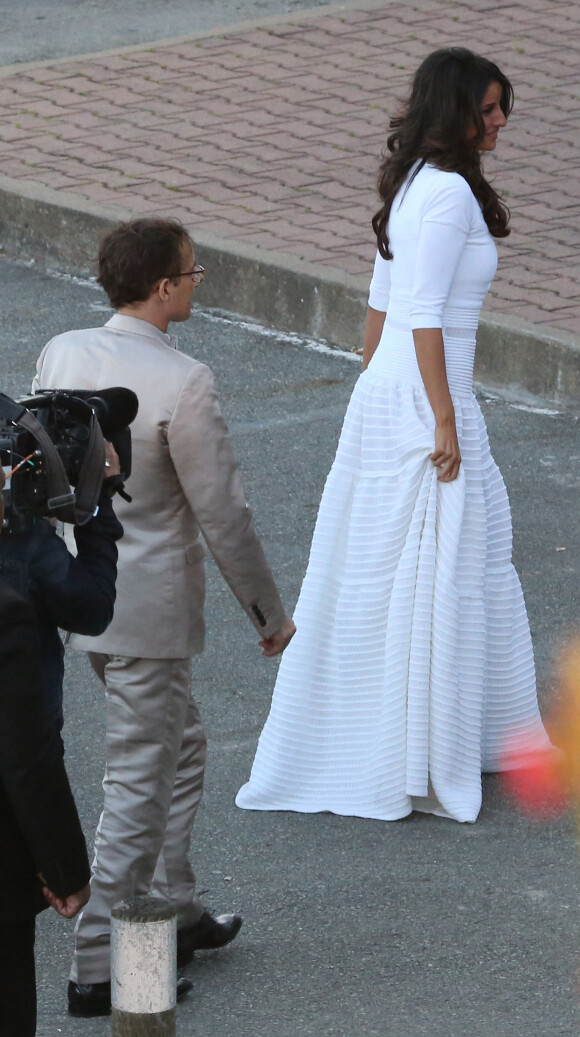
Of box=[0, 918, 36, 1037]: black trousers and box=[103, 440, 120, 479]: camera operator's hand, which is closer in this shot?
box=[0, 918, 36, 1037]: black trousers

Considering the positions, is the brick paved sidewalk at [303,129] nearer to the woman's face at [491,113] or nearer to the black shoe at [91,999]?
the woman's face at [491,113]

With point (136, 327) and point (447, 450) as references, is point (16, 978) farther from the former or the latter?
point (447, 450)

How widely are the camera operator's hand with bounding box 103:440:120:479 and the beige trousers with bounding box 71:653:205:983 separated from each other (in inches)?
23.3

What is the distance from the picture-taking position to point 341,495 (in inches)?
197

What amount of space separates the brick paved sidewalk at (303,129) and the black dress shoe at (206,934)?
4.64m

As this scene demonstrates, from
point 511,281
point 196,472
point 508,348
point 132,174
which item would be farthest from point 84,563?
point 132,174

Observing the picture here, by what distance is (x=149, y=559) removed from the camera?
3.99 meters

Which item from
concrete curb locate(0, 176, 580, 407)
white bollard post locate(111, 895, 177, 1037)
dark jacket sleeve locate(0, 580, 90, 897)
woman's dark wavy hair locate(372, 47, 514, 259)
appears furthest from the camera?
concrete curb locate(0, 176, 580, 407)

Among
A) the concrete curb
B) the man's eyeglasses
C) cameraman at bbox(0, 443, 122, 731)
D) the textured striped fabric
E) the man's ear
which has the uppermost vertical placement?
the man's eyeglasses

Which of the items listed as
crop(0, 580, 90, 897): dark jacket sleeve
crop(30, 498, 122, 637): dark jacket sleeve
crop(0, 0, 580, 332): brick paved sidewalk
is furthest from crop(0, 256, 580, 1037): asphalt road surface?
crop(0, 0, 580, 332): brick paved sidewalk

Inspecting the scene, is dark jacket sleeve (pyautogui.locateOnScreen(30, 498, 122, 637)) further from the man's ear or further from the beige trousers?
the man's ear

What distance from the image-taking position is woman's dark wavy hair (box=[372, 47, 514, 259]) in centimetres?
470

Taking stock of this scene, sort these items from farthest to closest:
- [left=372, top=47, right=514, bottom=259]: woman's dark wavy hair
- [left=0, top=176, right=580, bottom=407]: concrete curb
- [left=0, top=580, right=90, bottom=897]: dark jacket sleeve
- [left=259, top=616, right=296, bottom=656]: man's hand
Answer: [left=0, top=176, right=580, bottom=407]: concrete curb, [left=372, top=47, right=514, bottom=259]: woman's dark wavy hair, [left=259, top=616, right=296, bottom=656]: man's hand, [left=0, top=580, right=90, bottom=897]: dark jacket sleeve

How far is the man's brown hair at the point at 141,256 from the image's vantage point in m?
3.94
